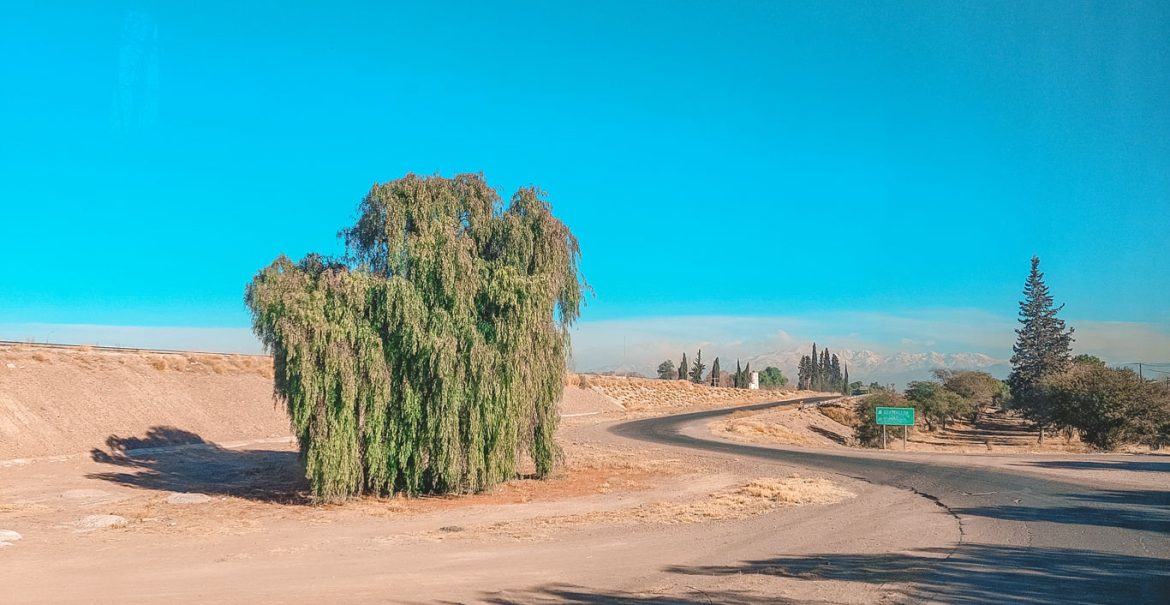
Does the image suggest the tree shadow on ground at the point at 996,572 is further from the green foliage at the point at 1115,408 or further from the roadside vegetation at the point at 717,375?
the roadside vegetation at the point at 717,375

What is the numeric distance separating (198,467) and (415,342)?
1535 centimetres

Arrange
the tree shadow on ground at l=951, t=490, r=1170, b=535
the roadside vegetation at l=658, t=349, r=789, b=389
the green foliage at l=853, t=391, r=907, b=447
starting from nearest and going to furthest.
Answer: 1. the tree shadow on ground at l=951, t=490, r=1170, b=535
2. the green foliage at l=853, t=391, r=907, b=447
3. the roadside vegetation at l=658, t=349, r=789, b=389

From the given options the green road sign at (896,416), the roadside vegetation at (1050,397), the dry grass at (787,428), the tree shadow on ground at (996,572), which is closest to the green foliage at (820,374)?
the roadside vegetation at (1050,397)

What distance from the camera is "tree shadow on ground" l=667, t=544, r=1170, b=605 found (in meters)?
10.8

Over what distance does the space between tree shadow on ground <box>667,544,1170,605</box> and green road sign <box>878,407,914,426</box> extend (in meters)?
28.7

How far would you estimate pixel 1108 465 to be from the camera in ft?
97.2

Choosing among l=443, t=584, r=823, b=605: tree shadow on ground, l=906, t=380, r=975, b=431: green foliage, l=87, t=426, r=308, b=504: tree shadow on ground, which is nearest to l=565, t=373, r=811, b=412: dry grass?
l=906, t=380, r=975, b=431: green foliage

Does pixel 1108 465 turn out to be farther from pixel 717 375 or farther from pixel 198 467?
pixel 717 375

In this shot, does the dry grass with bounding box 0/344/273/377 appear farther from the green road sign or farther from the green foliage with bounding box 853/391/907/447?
the green foliage with bounding box 853/391/907/447

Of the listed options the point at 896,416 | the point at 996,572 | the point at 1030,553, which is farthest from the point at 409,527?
the point at 896,416

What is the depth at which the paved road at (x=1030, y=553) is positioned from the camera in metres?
11.1

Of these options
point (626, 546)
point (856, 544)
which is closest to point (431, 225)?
point (626, 546)

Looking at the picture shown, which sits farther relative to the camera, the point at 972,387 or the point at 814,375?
the point at 814,375

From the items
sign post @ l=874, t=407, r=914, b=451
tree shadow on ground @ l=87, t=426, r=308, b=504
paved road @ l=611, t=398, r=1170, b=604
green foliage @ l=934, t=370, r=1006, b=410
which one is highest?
green foliage @ l=934, t=370, r=1006, b=410
